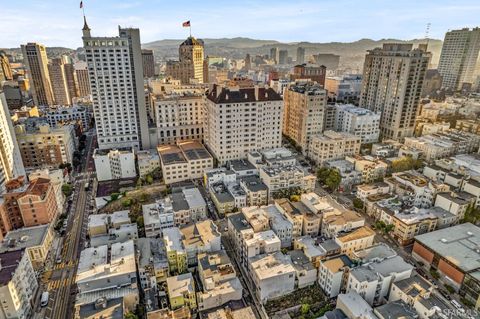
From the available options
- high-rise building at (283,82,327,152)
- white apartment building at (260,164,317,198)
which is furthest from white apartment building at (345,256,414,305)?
high-rise building at (283,82,327,152)

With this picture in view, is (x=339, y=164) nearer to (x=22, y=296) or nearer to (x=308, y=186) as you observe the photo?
(x=308, y=186)

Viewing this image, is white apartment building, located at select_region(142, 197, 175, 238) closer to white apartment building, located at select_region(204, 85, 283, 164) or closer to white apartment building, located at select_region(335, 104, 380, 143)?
white apartment building, located at select_region(204, 85, 283, 164)

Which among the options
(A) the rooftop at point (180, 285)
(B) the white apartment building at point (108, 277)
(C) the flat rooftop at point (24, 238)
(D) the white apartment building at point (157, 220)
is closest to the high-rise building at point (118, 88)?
(C) the flat rooftop at point (24, 238)

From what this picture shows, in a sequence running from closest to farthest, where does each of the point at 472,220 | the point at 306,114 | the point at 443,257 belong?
the point at 443,257, the point at 472,220, the point at 306,114

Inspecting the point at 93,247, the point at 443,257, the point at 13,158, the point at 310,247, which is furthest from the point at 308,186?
the point at 13,158

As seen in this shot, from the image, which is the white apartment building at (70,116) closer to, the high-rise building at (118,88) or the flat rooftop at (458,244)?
the high-rise building at (118,88)

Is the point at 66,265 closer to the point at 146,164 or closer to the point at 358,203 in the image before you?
the point at 146,164

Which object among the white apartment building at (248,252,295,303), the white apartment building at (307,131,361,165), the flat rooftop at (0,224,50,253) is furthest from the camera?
the white apartment building at (307,131,361,165)
